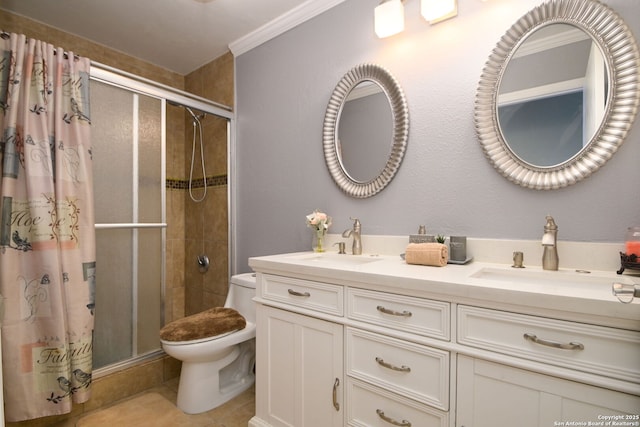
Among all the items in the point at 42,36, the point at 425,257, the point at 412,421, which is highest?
the point at 42,36

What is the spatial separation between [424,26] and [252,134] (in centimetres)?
135

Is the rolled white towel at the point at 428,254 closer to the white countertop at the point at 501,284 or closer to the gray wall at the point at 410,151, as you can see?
the white countertop at the point at 501,284

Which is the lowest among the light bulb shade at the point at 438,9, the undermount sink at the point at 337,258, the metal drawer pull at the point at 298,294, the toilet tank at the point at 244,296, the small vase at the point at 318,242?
the toilet tank at the point at 244,296

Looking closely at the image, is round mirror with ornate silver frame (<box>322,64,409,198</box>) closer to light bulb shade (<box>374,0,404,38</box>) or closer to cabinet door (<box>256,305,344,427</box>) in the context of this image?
light bulb shade (<box>374,0,404,38</box>)

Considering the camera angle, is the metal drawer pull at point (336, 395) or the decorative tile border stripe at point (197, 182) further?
the decorative tile border stripe at point (197, 182)

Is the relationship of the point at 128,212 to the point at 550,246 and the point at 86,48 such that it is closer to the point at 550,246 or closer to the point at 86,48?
the point at 86,48

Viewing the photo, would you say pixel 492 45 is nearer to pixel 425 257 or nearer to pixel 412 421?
pixel 425 257

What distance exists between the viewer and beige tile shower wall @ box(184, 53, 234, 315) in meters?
2.52

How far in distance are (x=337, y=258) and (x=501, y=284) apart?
2.83ft

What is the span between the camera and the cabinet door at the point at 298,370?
123cm

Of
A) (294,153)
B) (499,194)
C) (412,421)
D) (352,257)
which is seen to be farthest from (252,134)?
(412,421)

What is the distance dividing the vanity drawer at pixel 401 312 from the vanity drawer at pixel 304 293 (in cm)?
6

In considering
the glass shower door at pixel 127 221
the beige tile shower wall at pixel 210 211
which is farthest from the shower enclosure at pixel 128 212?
the beige tile shower wall at pixel 210 211

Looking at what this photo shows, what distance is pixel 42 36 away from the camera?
2152mm
